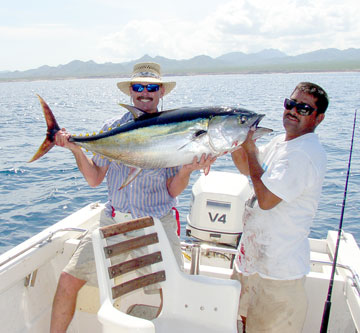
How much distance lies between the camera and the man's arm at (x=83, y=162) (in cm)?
289

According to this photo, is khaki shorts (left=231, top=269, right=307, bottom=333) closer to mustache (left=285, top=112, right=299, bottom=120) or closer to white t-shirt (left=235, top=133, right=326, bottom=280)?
white t-shirt (left=235, top=133, right=326, bottom=280)

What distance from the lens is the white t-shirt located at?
231 centimetres

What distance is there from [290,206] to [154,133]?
0.99m

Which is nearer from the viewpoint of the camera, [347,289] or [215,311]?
[215,311]

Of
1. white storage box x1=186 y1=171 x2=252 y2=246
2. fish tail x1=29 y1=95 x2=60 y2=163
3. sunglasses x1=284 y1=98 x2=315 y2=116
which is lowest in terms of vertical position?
white storage box x1=186 y1=171 x2=252 y2=246

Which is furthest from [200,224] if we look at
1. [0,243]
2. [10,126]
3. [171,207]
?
[10,126]

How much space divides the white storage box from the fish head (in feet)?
→ 5.78

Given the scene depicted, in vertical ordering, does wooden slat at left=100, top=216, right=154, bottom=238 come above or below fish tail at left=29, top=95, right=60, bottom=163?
below

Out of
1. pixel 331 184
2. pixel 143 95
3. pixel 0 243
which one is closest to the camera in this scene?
pixel 143 95

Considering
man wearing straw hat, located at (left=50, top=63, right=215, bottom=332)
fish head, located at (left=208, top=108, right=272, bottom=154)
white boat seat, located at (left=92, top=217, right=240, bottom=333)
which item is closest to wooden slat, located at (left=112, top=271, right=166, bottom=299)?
white boat seat, located at (left=92, top=217, right=240, bottom=333)

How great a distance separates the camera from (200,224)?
4211mm

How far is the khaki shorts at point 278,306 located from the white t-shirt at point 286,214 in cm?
6

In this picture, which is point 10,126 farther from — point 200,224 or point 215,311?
point 215,311

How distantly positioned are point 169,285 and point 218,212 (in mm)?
1641
